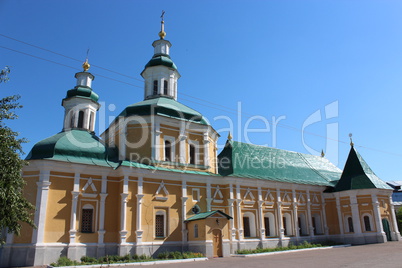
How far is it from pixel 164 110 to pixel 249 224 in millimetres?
9732

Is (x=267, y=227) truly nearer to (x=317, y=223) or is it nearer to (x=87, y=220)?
(x=317, y=223)

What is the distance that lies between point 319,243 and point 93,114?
19.1 m

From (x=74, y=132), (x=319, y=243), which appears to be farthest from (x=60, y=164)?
(x=319, y=243)

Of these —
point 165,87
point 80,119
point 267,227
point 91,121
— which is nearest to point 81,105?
point 80,119

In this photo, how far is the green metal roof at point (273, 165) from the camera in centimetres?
2369

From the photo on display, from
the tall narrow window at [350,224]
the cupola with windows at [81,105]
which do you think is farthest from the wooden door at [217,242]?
the tall narrow window at [350,224]

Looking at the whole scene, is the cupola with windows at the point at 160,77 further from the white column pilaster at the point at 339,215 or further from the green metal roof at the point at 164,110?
the white column pilaster at the point at 339,215

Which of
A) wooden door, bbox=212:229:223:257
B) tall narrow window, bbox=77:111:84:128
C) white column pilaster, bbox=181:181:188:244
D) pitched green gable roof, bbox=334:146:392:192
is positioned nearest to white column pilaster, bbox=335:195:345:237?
pitched green gable roof, bbox=334:146:392:192

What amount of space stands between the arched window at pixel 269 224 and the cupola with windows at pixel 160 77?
35.7 ft

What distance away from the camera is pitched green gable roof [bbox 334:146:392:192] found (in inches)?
1038

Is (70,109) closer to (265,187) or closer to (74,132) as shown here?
(74,132)

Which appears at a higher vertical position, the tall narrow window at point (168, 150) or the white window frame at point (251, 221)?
the tall narrow window at point (168, 150)

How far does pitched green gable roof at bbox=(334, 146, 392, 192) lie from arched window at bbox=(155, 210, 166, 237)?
632 inches

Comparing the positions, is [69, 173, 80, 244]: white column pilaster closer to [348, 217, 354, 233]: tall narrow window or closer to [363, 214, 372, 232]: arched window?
[348, 217, 354, 233]: tall narrow window
